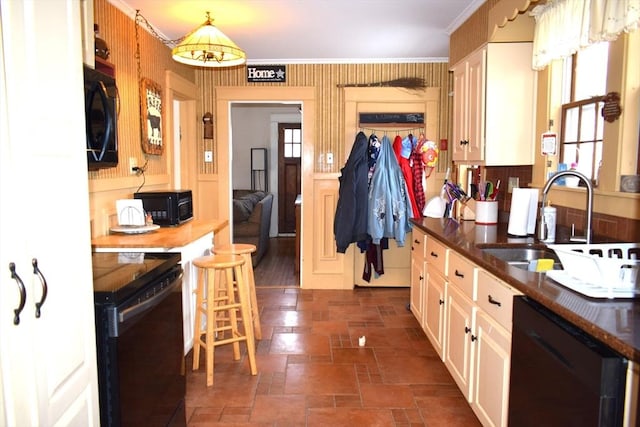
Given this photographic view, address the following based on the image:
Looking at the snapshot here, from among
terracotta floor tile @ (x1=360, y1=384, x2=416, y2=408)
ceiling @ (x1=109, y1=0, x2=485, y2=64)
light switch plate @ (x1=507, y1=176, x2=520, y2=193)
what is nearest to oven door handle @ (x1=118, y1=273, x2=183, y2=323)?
terracotta floor tile @ (x1=360, y1=384, x2=416, y2=408)

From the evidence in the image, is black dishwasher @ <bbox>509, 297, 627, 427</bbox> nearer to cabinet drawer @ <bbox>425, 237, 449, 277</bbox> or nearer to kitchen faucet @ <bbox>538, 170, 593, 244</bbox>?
kitchen faucet @ <bbox>538, 170, 593, 244</bbox>

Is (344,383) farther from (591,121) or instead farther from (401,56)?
(401,56)

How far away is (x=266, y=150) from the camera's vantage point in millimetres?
8602

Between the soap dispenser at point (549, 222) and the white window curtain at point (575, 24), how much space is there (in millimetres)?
845

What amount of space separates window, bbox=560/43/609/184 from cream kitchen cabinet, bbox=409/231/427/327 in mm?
1157

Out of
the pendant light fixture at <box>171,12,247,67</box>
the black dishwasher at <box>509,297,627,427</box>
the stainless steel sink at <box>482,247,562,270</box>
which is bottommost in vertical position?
the black dishwasher at <box>509,297,627,427</box>

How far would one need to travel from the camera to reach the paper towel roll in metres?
2.76

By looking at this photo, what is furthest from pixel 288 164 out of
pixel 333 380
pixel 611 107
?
pixel 611 107

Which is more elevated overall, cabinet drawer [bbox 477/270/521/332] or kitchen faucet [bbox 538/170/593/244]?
kitchen faucet [bbox 538/170/593/244]

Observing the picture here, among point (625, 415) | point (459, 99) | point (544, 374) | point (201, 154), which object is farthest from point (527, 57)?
point (201, 154)

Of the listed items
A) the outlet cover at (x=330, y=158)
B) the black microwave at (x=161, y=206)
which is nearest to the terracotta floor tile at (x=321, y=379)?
the black microwave at (x=161, y=206)

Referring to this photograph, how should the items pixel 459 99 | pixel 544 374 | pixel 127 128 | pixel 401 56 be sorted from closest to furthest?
pixel 544 374 < pixel 127 128 < pixel 459 99 < pixel 401 56

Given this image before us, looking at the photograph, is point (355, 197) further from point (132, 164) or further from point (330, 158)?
point (132, 164)

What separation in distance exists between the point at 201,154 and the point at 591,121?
3689 millimetres
